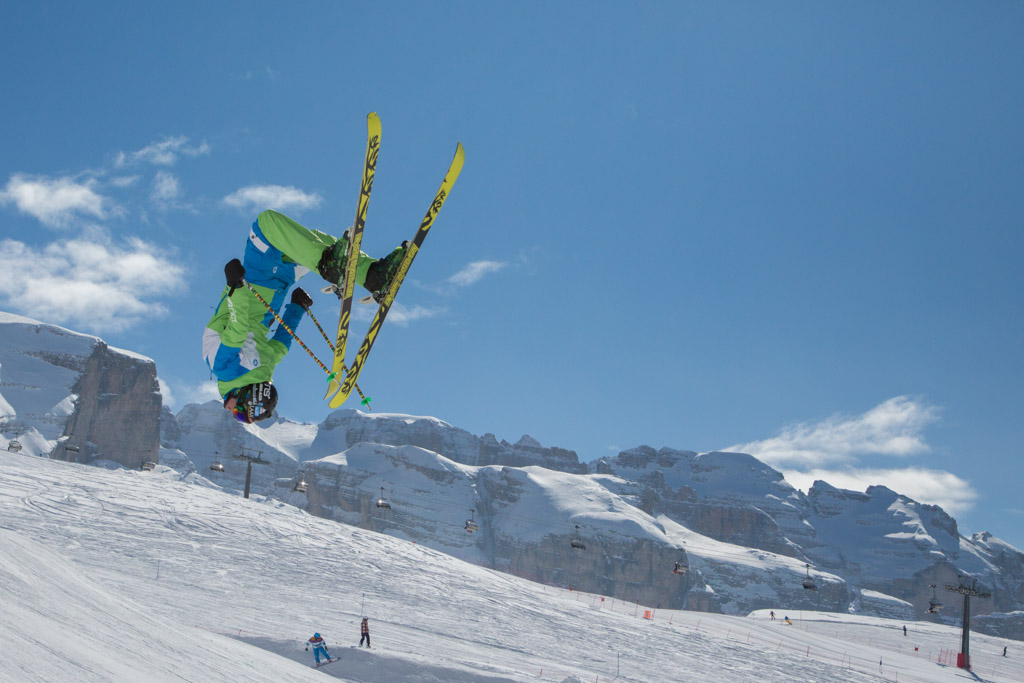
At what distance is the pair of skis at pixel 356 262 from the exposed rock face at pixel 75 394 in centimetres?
13915

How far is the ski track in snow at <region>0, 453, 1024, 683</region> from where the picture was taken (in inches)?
418

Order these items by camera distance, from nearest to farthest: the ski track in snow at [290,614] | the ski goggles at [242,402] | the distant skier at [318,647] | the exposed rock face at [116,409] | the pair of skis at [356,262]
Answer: the pair of skis at [356,262]
the ski goggles at [242,402]
the ski track in snow at [290,614]
the distant skier at [318,647]
the exposed rock face at [116,409]

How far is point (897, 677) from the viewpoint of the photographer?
29797 millimetres

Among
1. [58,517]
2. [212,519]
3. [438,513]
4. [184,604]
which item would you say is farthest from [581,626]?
[438,513]

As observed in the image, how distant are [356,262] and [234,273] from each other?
1067 mm

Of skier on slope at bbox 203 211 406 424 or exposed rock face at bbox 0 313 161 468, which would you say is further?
exposed rock face at bbox 0 313 161 468

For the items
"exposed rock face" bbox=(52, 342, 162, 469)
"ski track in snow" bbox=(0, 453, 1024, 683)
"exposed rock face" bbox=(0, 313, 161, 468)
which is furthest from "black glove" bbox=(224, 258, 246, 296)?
"exposed rock face" bbox=(52, 342, 162, 469)

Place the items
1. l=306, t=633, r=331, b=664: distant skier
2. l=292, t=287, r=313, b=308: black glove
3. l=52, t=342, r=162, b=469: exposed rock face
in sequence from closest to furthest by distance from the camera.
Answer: l=292, t=287, r=313, b=308: black glove < l=306, t=633, r=331, b=664: distant skier < l=52, t=342, r=162, b=469: exposed rock face

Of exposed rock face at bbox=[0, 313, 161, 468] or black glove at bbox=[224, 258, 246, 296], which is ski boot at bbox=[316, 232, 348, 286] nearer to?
black glove at bbox=[224, 258, 246, 296]

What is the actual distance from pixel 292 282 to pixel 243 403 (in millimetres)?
1097

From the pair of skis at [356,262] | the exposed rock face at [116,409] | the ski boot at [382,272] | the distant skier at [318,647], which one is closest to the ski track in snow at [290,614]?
the distant skier at [318,647]

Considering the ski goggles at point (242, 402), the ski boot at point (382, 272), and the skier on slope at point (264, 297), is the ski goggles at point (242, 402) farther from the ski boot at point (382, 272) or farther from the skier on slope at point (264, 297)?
the ski boot at point (382, 272)

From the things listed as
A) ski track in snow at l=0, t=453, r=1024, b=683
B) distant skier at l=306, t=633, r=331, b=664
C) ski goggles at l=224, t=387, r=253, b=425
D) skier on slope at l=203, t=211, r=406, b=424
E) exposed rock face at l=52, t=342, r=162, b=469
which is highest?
exposed rock face at l=52, t=342, r=162, b=469

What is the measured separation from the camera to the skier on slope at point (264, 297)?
19.6 ft
